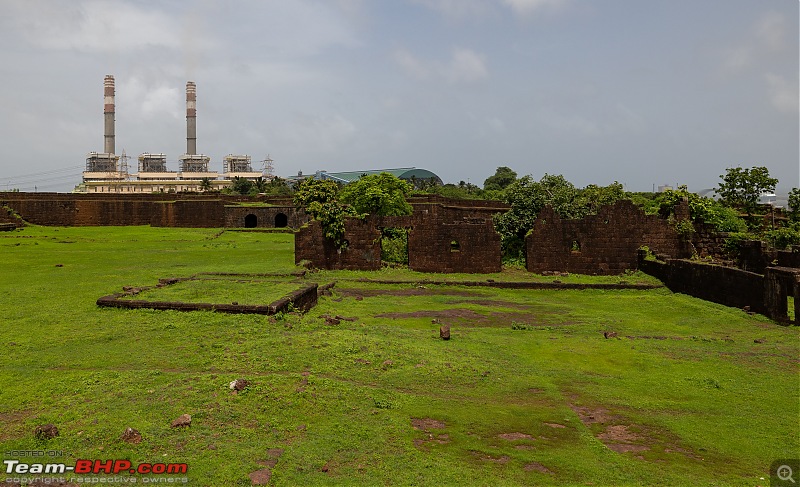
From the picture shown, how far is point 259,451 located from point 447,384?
3053mm

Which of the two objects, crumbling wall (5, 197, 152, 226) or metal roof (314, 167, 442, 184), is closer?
crumbling wall (5, 197, 152, 226)

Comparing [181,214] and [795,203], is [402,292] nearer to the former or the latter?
[181,214]

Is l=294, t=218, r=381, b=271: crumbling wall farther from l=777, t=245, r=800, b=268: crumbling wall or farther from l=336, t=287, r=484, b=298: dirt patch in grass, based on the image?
l=777, t=245, r=800, b=268: crumbling wall

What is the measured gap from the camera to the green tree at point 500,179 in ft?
293

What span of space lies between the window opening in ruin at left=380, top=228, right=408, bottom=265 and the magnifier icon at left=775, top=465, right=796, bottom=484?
55.6 feet

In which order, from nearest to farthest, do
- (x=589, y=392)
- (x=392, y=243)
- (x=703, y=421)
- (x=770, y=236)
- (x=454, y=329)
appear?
(x=703, y=421) → (x=589, y=392) → (x=454, y=329) → (x=392, y=243) → (x=770, y=236)

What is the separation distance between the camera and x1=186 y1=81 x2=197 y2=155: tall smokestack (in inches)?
4171

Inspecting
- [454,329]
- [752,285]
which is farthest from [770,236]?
[454,329]

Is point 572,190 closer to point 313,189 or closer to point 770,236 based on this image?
point 770,236

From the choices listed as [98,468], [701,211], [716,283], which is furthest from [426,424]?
[701,211]

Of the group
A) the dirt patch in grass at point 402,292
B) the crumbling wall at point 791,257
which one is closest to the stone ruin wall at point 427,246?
the dirt patch in grass at point 402,292

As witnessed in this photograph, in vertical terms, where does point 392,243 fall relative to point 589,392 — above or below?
above

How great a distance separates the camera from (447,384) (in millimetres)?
7371

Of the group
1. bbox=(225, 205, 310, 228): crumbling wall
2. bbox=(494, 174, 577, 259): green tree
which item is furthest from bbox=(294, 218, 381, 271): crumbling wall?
bbox=(225, 205, 310, 228): crumbling wall
